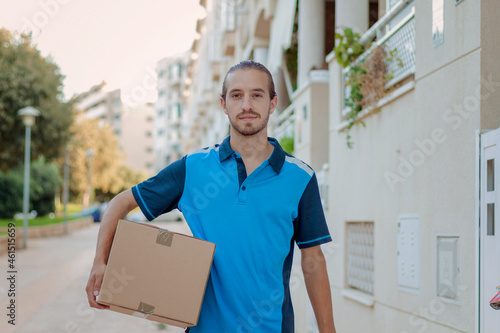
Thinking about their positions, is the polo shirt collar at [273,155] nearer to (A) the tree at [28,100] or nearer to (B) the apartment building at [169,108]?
(A) the tree at [28,100]

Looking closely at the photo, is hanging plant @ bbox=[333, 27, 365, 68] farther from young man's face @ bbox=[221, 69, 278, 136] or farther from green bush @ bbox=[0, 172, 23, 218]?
green bush @ bbox=[0, 172, 23, 218]

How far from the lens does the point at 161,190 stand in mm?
2955

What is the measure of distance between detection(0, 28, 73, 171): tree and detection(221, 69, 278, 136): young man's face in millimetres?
23817

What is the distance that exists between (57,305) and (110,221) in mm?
9075

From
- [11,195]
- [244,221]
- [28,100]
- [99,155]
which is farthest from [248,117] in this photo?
[99,155]

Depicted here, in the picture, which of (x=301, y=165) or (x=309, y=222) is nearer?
(x=309, y=222)

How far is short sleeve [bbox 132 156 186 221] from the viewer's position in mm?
2938

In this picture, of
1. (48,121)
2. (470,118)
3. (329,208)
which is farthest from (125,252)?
(48,121)

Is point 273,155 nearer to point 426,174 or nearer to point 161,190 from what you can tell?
point 161,190

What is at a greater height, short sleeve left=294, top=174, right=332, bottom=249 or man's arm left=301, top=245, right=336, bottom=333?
short sleeve left=294, top=174, right=332, bottom=249

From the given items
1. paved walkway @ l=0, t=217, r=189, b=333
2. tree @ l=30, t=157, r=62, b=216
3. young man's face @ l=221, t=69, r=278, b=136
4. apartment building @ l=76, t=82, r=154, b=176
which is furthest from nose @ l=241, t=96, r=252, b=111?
apartment building @ l=76, t=82, r=154, b=176

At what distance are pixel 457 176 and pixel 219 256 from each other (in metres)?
2.25

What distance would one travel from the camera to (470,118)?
170 inches

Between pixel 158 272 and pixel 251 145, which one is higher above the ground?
pixel 251 145
